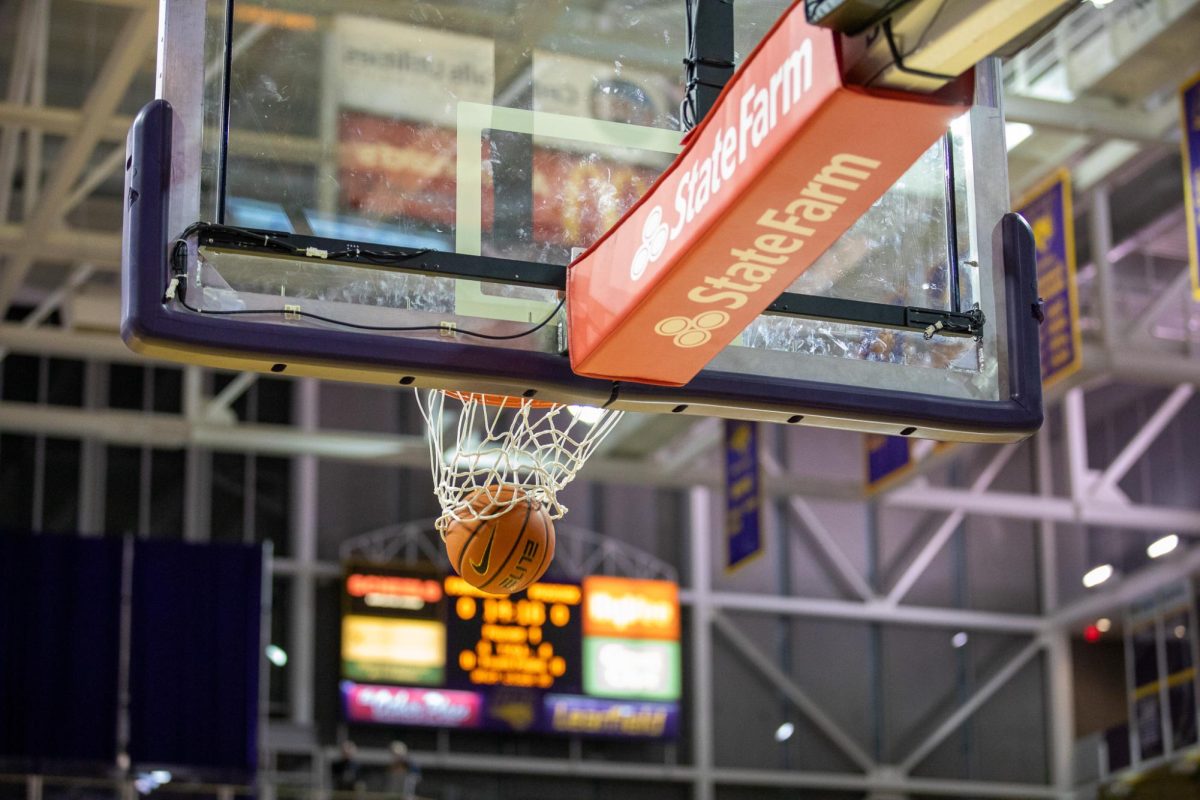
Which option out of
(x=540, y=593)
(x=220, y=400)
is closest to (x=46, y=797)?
(x=220, y=400)

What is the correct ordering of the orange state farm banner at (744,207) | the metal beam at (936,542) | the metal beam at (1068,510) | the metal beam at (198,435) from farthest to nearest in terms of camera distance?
the metal beam at (936,542) → the metal beam at (1068,510) → the metal beam at (198,435) → the orange state farm banner at (744,207)

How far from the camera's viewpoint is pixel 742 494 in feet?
59.5

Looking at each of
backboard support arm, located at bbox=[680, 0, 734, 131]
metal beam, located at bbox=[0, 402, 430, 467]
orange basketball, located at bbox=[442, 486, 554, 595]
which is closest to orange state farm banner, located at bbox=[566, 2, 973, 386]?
backboard support arm, located at bbox=[680, 0, 734, 131]

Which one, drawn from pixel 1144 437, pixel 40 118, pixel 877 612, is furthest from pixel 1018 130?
pixel 877 612

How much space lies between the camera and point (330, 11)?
5461 millimetres

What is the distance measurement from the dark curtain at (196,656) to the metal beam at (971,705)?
8.63 meters

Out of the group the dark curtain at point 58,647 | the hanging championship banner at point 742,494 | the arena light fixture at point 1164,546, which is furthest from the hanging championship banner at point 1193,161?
the dark curtain at point 58,647

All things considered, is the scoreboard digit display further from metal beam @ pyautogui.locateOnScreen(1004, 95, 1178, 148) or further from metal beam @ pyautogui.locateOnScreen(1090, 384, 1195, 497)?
metal beam @ pyautogui.locateOnScreen(1004, 95, 1178, 148)

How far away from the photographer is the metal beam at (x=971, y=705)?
A: 2309 cm

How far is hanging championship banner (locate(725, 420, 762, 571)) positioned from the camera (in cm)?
1772

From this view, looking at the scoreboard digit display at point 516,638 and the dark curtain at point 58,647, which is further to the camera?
the scoreboard digit display at point 516,638

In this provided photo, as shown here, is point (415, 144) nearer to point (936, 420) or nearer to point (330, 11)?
point (330, 11)

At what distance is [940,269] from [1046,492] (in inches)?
762

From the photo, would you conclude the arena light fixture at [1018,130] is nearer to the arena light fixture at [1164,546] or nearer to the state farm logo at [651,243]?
the arena light fixture at [1164,546]
